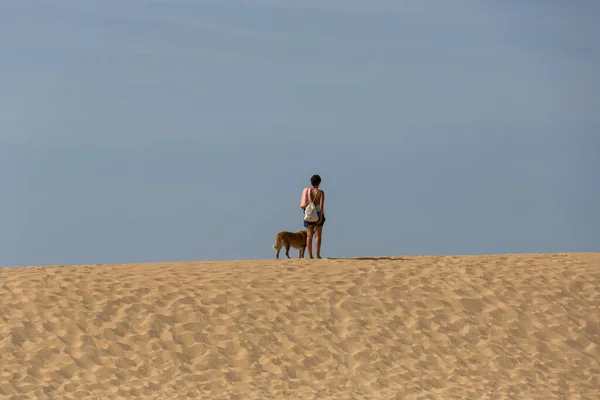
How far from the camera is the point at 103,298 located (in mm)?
19141

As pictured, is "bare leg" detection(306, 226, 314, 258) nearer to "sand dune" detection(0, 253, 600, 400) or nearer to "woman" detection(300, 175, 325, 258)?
"woman" detection(300, 175, 325, 258)

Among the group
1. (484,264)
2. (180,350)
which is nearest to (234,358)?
(180,350)

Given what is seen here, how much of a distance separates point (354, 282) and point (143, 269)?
479cm

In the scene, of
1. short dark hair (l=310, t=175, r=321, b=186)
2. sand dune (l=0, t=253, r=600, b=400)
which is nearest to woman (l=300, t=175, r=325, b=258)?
short dark hair (l=310, t=175, r=321, b=186)

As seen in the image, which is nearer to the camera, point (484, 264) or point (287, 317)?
point (287, 317)

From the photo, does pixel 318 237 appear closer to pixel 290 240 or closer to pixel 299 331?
pixel 290 240

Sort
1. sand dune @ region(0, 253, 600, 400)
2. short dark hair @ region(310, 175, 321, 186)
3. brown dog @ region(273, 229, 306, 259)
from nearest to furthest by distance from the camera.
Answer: sand dune @ region(0, 253, 600, 400) < short dark hair @ region(310, 175, 321, 186) < brown dog @ region(273, 229, 306, 259)

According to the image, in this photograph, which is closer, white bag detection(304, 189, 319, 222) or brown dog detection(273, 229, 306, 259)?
white bag detection(304, 189, 319, 222)

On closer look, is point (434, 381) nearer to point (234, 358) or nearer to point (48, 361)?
point (234, 358)

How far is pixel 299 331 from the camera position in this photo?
60.5 ft

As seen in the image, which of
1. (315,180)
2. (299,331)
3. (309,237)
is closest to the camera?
(299,331)

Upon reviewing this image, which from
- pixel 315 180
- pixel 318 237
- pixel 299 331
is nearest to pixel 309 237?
pixel 318 237

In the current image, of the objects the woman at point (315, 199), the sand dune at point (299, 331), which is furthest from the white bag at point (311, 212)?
the sand dune at point (299, 331)

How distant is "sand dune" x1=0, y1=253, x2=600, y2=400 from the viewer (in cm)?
1659
